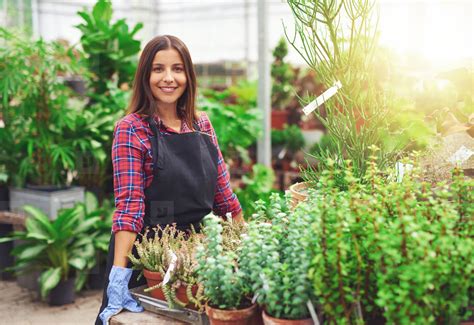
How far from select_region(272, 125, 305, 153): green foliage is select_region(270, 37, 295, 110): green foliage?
0.66 metres

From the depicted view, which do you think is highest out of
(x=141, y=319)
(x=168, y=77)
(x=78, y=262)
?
(x=168, y=77)

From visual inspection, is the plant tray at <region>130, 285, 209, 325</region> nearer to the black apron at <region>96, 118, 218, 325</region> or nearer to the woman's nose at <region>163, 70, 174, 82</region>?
the black apron at <region>96, 118, 218, 325</region>

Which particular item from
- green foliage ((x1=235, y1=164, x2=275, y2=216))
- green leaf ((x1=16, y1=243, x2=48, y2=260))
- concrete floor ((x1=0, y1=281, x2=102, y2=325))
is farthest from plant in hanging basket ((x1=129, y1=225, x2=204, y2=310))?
green foliage ((x1=235, y1=164, x2=275, y2=216))

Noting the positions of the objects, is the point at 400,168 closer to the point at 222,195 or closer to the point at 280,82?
the point at 222,195

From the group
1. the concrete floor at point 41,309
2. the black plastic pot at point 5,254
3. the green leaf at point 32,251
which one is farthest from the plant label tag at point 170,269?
the black plastic pot at point 5,254

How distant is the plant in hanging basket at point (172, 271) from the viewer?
1405 mm

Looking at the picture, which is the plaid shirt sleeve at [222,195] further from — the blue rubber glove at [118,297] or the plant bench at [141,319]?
the plant bench at [141,319]

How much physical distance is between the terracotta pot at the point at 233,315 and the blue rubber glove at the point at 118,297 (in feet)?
1.24

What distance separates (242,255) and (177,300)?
0.26 meters

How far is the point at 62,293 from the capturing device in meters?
4.04

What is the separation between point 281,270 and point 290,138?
4.78 metres

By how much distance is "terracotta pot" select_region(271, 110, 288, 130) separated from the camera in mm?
6598

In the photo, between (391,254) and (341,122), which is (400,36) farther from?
(391,254)

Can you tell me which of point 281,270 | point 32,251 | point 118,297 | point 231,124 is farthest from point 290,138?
point 281,270
